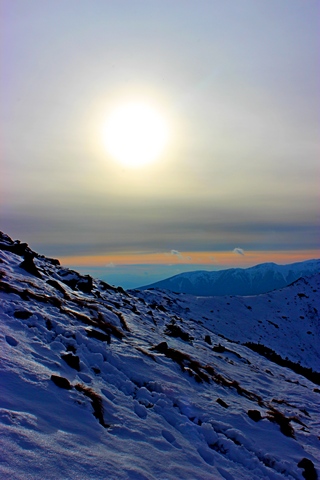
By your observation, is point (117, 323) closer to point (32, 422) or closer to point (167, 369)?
point (167, 369)

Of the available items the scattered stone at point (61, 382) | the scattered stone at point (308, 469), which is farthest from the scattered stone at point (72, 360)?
the scattered stone at point (308, 469)

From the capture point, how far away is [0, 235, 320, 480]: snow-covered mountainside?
23.3 feet

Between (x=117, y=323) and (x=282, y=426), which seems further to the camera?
(x=117, y=323)

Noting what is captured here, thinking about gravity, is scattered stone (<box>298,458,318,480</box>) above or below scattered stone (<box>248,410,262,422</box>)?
below

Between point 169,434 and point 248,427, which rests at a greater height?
point 169,434

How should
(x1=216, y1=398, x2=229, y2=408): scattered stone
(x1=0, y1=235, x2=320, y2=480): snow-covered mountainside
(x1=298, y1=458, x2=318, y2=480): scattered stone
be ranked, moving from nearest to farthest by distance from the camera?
1. (x1=0, y1=235, x2=320, y2=480): snow-covered mountainside
2. (x1=298, y1=458, x2=318, y2=480): scattered stone
3. (x1=216, y1=398, x2=229, y2=408): scattered stone

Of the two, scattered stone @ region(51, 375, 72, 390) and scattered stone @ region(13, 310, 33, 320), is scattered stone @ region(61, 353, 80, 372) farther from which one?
scattered stone @ region(13, 310, 33, 320)

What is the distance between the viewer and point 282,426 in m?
13.2

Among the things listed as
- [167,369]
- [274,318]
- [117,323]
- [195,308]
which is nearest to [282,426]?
[167,369]

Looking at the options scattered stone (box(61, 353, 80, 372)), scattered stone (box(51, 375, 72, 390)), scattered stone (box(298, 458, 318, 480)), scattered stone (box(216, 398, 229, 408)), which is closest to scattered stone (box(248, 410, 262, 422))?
scattered stone (box(216, 398, 229, 408))

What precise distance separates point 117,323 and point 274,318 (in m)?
50.8

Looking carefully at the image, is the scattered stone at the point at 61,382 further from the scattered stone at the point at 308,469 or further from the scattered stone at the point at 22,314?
the scattered stone at the point at 308,469

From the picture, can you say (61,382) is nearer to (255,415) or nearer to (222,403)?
(222,403)

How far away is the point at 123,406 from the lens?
10.2m
